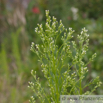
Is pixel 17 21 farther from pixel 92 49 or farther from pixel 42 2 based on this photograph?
pixel 92 49

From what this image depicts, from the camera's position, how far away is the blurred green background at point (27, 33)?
2.79m

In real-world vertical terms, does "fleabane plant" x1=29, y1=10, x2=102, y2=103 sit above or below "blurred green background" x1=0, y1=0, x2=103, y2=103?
below

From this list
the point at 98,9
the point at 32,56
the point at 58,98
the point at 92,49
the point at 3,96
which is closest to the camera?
the point at 58,98

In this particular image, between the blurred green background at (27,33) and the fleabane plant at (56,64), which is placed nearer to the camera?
the fleabane plant at (56,64)

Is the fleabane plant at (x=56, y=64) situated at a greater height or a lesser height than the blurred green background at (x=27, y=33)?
lesser

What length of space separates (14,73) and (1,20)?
56.9 inches

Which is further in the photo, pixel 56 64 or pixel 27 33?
pixel 27 33

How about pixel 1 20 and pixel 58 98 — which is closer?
pixel 58 98

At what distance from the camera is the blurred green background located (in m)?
2.79

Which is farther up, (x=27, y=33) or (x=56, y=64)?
(x=27, y=33)

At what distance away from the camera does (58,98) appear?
0.65 m

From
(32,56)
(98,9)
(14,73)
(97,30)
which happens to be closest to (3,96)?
(14,73)

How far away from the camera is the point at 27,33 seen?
3678 millimetres

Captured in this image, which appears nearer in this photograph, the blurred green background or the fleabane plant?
the fleabane plant
